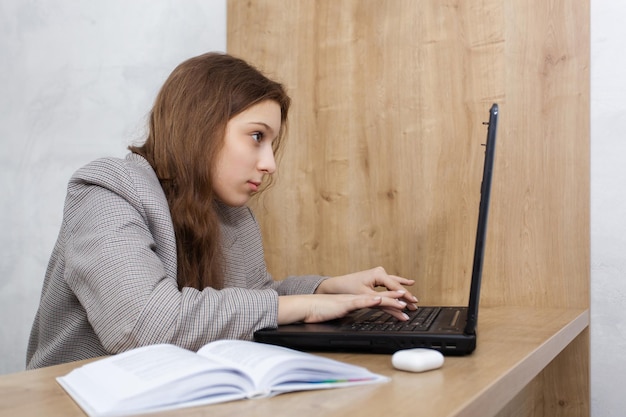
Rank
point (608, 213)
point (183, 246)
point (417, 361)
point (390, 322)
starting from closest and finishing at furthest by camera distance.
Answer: point (417, 361) → point (390, 322) → point (183, 246) → point (608, 213)

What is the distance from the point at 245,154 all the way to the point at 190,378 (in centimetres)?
79

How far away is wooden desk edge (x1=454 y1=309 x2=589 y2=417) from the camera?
2.13ft

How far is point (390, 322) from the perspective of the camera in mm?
1034

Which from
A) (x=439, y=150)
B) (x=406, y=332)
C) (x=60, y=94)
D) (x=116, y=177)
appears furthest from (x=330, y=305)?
(x=60, y=94)

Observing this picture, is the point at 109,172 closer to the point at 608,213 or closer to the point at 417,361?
the point at 417,361

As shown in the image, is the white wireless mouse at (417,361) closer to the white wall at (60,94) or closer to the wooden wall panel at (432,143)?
the wooden wall panel at (432,143)

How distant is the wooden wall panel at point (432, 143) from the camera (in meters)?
1.54

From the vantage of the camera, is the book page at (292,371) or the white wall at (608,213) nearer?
the book page at (292,371)

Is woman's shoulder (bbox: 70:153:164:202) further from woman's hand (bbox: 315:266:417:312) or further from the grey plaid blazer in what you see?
woman's hand (bbox: 315:266:417:312)

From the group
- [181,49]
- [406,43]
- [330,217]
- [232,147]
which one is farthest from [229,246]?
[181,49]

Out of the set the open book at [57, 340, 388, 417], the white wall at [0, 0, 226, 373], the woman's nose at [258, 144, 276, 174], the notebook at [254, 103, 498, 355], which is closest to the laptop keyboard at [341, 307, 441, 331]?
the notebook at [254, 103, 498, 355]

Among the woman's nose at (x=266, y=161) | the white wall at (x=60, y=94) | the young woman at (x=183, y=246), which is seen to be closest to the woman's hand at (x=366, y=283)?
the young woman at (x=183, y=246)

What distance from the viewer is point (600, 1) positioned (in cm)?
153

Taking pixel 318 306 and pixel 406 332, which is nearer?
pixel 406 332
